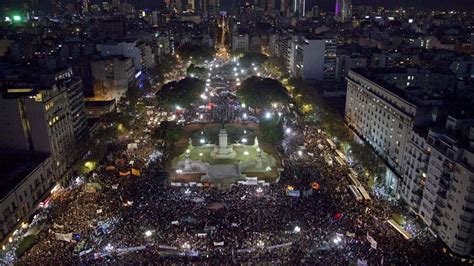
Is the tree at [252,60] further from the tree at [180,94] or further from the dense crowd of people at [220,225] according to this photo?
the dense crowd of people at [220,225]

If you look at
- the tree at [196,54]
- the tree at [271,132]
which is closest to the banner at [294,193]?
the tree at [271,132]

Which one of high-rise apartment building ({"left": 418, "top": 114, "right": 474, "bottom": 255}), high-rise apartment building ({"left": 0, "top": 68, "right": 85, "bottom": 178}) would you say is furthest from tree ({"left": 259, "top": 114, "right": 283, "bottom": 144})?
high-rise apartment building ({"left": 0, "top": 68, "right": 85, "bottom": 178})

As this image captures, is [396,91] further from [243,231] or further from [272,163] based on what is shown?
[243,231]

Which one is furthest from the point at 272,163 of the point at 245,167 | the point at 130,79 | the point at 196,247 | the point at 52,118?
the point at 130,79

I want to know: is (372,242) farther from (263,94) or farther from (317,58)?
(317,58)

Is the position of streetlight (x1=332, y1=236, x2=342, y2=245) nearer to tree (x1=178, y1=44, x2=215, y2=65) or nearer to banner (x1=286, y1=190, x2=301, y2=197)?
banner (x1=286, y1=190, x2=301, y2=197)

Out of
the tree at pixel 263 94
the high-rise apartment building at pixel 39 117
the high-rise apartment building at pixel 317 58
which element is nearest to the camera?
the high-rise apartment building at pixel 39 117
